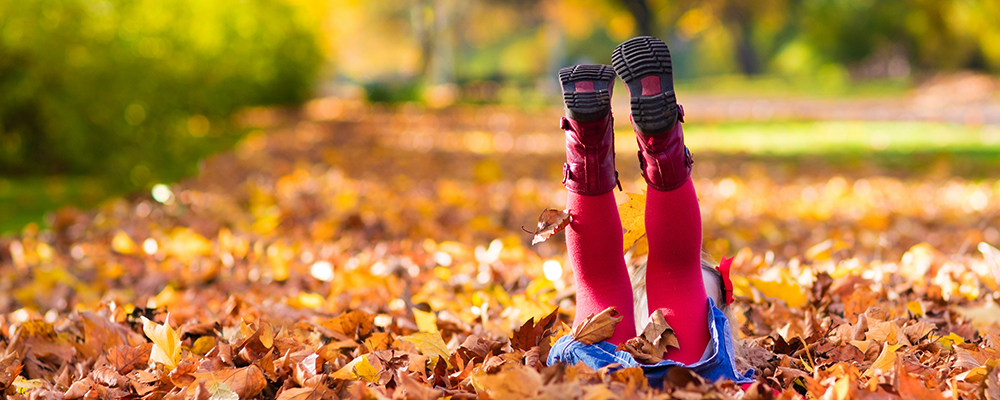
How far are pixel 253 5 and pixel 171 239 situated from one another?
13.7 metres

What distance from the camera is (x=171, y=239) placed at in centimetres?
393

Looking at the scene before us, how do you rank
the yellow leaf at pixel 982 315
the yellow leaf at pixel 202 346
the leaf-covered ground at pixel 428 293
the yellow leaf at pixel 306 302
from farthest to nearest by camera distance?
the yellow leaf at pixel 306 302, the yellow leaf at pixel 982 315, the yellow leaf at pixel 202 346, the leaf-covered ground at pixel 428 293

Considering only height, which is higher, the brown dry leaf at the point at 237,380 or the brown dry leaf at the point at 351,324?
the brown dry leaf at the point at 237,380

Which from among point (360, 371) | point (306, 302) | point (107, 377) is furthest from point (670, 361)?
point (306, 302)

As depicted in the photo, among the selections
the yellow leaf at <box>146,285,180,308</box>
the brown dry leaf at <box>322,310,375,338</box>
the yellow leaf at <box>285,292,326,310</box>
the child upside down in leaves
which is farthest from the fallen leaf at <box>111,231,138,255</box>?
the child upside down in leaves

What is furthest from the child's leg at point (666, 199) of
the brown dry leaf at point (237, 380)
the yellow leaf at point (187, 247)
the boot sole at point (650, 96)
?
the yellow leaf at point (187, 247)

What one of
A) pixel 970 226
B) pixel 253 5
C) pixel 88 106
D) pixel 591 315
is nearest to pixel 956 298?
A: pixel 591 315

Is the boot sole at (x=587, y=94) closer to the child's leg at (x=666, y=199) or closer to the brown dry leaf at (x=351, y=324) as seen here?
the child's leg at (x=666, y=199)

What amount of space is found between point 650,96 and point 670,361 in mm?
515

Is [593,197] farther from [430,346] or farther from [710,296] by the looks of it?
[430,346]

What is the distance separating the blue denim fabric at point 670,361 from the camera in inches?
60.8

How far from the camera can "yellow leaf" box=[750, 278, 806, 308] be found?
85.7 inches

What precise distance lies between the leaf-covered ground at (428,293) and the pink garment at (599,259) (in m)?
0.17

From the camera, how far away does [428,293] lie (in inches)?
105
